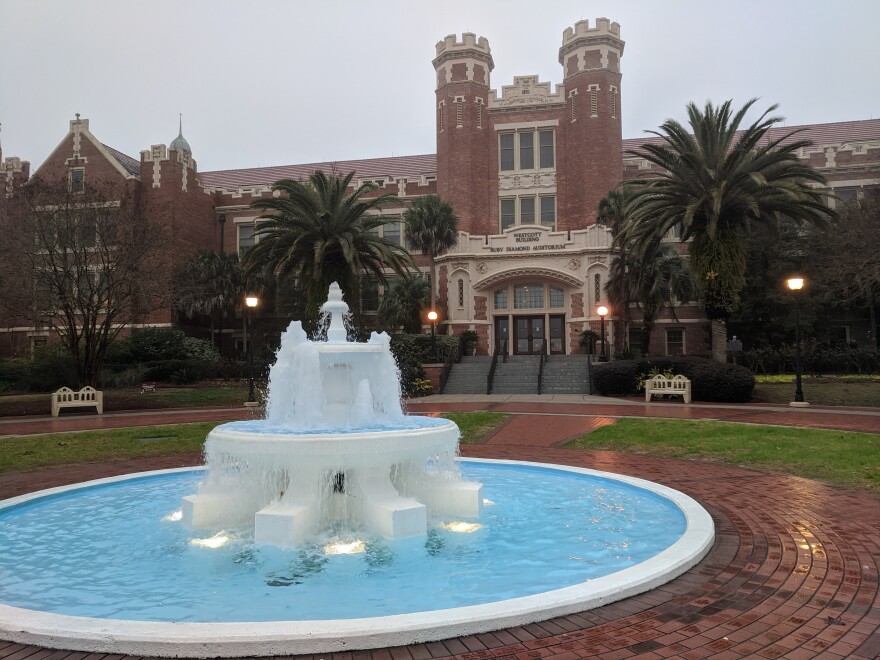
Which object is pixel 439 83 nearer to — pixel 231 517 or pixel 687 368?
pixel 687 368

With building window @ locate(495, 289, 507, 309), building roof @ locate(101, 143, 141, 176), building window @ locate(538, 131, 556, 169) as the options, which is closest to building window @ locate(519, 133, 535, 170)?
building window @ locate(538, 131, 556, 169)

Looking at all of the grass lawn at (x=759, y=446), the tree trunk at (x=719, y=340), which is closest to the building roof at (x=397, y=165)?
the tree trunk at (x=719, y=340)

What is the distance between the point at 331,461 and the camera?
253 inches

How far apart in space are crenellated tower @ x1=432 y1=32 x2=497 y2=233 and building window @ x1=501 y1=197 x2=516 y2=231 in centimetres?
101

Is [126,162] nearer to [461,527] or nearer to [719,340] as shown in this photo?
[719,340]

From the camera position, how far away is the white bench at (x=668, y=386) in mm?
22689

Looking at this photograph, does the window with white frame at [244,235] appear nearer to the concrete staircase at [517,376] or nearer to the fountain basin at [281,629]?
the concrete staircase at [517,376]

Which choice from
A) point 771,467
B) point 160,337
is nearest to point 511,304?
point 160,337

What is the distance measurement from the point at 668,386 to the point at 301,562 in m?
20.1

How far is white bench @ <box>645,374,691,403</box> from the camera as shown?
22689mm

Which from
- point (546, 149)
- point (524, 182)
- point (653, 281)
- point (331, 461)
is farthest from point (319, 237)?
point (331, 461)

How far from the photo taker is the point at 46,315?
1082 inches

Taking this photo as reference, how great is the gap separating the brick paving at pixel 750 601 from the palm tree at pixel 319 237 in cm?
1745

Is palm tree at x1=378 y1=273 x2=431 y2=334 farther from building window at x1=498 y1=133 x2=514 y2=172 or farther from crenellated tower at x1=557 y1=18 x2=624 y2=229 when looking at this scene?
crenellated tower at x1=557 y1=18 x2=624 y2=229
